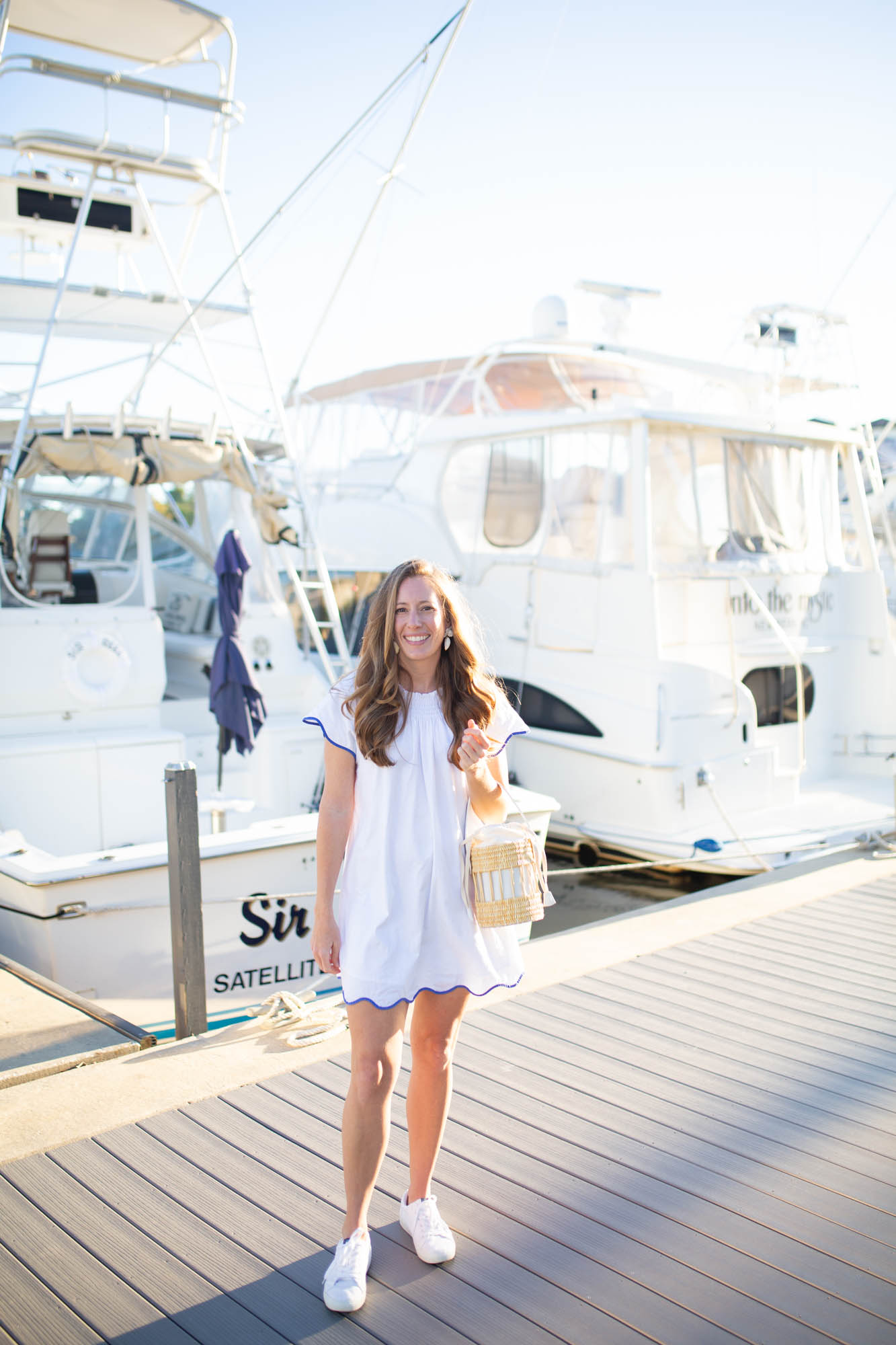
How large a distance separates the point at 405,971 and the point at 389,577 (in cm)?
91

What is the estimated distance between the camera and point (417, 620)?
7.79 ft

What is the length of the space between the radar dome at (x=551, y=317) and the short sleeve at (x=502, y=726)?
401 inches

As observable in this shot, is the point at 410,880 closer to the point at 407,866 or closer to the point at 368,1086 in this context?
the point at 407,866

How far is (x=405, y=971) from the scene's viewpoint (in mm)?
2238

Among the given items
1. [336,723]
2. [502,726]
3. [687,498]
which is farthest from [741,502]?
[336,723]

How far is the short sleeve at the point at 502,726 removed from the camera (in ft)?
7.91

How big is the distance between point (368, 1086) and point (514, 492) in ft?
25.1

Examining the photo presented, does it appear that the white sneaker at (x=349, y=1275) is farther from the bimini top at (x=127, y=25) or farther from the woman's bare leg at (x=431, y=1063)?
the bimini top at (x=127, y=25)

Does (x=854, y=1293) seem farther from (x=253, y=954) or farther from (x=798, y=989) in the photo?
(x=253, y=954)

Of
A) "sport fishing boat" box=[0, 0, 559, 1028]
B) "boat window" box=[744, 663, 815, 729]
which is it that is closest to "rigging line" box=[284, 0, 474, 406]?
"sport fishing boat" box=[0, 0, 559, 1028]

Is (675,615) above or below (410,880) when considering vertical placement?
above

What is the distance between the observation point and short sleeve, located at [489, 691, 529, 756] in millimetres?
2410

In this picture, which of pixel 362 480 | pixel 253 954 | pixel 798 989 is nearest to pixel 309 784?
pixel 253 954

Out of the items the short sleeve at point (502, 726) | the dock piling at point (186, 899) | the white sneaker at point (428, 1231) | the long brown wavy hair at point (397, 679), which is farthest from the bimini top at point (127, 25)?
the white sneaker at point (428, 1231)
